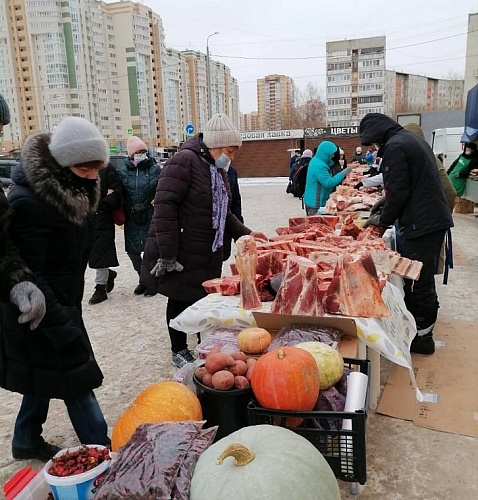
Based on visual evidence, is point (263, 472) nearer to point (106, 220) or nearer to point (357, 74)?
point (106, 220)

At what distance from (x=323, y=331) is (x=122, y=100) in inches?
2469

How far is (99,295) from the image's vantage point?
578 cm

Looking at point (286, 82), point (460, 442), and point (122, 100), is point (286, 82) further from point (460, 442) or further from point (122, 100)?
point (460, 442)

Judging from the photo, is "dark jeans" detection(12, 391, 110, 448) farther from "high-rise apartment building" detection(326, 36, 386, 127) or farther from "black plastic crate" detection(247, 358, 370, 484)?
"high-rise apartment building" detection(326, 36, 386, 127)

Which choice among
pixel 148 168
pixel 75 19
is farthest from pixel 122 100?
pixel 148 168

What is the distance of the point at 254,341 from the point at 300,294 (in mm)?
395

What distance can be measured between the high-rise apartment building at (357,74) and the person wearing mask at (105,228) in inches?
2796

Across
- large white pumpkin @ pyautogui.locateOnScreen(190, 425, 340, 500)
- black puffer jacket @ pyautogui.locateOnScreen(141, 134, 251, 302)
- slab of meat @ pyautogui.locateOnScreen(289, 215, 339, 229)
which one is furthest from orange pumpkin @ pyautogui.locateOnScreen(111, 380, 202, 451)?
slab of meat @ pyautogui.locateOnScreen(289, 215, 339, 229)

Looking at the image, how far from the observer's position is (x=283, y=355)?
1893 millimetres

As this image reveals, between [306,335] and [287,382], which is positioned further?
[306,335]

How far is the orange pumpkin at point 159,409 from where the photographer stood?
181cm

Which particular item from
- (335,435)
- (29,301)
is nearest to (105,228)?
(29,301)

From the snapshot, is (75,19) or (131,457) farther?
(75,19)

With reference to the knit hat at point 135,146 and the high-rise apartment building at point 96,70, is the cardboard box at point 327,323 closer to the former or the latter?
the knit hat at point 135,146
